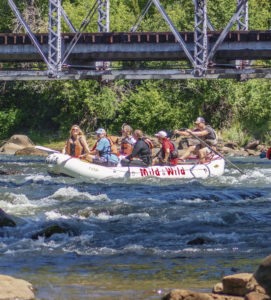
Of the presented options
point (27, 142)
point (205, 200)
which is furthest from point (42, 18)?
point (205, 200)

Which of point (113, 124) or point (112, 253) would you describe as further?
point (113, 124)

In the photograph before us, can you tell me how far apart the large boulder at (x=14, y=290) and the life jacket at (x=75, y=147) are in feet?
51.8

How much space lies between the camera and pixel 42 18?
57188mm

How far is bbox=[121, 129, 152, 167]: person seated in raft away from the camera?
72.9 feet

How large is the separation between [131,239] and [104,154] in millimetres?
11357

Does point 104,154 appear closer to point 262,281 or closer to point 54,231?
point 54,231

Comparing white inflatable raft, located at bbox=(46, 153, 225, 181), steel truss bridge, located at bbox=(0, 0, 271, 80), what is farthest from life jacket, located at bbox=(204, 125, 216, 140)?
steel truss bridge, located at bbox=(0, 0, 271, 80)

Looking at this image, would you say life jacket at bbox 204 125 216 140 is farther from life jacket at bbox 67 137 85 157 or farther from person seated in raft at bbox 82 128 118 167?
life jacket at bbox 67 137 85 157

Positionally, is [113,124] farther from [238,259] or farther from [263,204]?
[238,259]

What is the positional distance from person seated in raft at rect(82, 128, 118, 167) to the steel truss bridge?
12426mm

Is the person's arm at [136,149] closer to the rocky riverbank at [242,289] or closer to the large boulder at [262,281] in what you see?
the rocky riverbank at [242,289]

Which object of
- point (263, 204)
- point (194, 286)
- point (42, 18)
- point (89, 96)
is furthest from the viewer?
point (42, 18)

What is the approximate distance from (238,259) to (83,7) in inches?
1719

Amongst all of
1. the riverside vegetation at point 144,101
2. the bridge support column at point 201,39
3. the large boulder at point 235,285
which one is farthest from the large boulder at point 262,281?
the riverside vegetation at point 144,101
